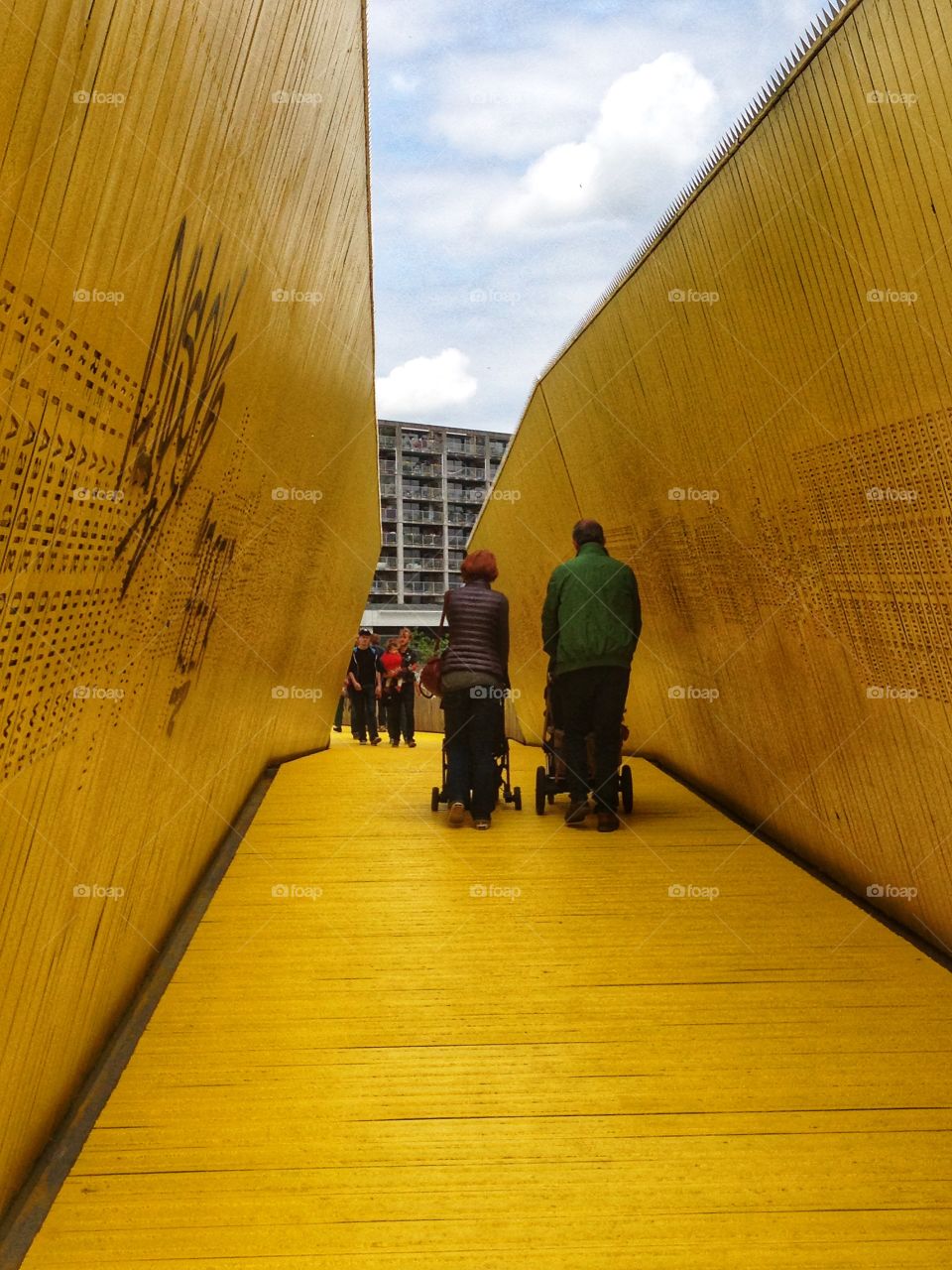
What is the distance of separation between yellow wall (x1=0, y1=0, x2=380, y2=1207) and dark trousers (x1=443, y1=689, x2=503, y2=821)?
1.75 metres

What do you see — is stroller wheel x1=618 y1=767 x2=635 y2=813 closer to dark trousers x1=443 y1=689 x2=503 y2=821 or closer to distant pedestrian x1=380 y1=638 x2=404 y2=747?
dark trousers x1=443 y1=689 x2=503 y2=821

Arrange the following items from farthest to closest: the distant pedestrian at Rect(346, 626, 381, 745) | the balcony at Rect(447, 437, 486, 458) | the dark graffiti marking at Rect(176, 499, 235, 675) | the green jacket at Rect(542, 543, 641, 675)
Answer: the balcony at Rect(447, 437, 486, 458) → the distant pedestrian at Rect(346, 626, 381, 745) → the green jacket at Rect(542, 543, 641, 675) → the dark graffiti marking at Rect(176, 499, 235, 675)

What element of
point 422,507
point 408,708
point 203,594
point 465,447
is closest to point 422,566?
point 422,507

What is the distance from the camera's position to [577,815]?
7.34m

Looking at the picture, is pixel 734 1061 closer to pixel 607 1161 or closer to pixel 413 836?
pixel 607 1161

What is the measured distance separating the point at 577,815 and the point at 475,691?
3.48 feet

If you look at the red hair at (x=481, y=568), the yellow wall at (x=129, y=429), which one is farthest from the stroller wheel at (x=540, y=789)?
the yellow wall at (x=129, y=429)

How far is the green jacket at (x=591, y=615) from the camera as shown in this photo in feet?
23.1

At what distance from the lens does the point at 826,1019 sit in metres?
4.00

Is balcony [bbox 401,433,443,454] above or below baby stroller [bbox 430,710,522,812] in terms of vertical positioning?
above

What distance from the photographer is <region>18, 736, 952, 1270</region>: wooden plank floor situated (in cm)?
277

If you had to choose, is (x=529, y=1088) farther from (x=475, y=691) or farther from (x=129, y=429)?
(x=475, y=691)

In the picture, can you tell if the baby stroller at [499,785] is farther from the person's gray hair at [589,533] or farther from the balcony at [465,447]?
the balcony at [465,447]

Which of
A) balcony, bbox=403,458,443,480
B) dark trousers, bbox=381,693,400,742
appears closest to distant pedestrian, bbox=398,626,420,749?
dark trousers, bbox=381,693,400,742
